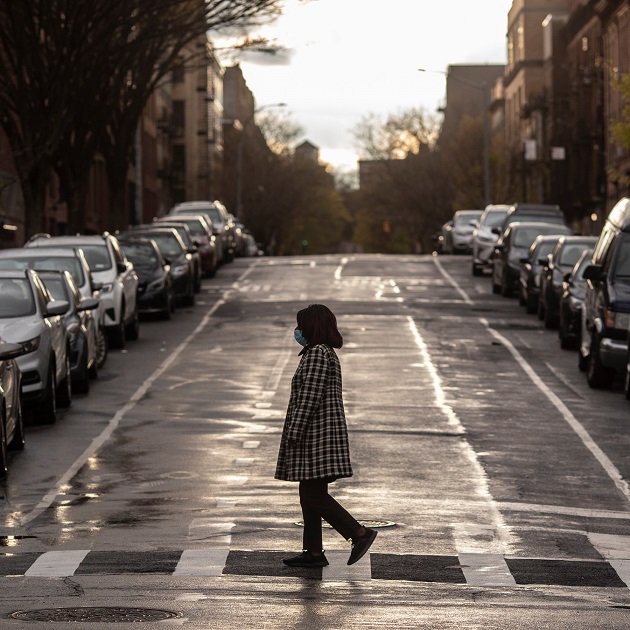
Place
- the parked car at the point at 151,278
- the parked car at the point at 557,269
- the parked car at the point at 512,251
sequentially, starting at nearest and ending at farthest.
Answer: the parked car at the point at 557,269
the parked car at the point at 151,278
the parked car at the point at 512,251

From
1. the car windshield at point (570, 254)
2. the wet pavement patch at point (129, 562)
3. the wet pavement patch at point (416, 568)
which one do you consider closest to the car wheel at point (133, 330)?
the car windshield at point (570, 254)

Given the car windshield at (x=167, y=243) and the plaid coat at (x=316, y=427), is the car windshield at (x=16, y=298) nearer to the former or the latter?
the plaid coat at (x=316, y=427)

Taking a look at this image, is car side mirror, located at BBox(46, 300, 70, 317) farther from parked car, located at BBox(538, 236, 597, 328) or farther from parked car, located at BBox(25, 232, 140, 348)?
parked car, located at BBox(538, 236, 597, 328)

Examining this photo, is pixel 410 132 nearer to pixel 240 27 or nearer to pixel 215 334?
pixel 240 27

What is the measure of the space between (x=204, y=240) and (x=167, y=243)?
9825 millimetres

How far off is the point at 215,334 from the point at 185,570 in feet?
68.9

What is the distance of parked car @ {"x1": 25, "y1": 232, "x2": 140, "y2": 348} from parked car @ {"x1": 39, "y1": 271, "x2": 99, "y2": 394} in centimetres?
462

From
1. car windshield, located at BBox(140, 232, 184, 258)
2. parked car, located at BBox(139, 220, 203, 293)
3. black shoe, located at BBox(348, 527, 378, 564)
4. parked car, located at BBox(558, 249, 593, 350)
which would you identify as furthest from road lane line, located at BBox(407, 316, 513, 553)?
parked car, located at BBox(139, 220, 203, 293)

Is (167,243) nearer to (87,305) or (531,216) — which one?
(531,216)

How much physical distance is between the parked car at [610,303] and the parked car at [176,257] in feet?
Answer: 47.9

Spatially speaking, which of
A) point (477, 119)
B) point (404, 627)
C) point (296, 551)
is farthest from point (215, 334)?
point (477, 119)

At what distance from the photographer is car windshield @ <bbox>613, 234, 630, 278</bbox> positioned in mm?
22781

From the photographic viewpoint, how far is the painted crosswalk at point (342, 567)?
34.4ft

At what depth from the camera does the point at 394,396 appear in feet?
72.0
